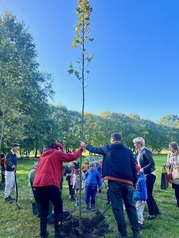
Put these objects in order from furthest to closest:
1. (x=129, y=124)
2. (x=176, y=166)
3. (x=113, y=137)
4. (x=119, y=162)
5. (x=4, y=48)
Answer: (x=129, y=124)
(x=4, y=48)
(x=176, y=166)
(x=113, y=137)
(x=119, y=162)

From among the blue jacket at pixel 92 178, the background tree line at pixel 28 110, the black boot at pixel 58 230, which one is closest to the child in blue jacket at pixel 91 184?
the blue jacket at pixel 92 178

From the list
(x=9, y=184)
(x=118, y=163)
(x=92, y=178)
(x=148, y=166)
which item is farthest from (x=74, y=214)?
(x=9, y=184)

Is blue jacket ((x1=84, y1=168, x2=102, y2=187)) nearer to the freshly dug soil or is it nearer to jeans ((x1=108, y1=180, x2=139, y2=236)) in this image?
the freshly dug soil

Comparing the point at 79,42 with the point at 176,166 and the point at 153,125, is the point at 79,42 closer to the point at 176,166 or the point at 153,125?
the point at 176,166

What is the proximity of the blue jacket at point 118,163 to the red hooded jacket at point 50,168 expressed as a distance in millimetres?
652

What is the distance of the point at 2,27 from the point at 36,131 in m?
12.6

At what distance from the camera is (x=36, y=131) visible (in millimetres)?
26422

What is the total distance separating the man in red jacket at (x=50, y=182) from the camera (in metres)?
4.63

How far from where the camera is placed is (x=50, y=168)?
4.72m

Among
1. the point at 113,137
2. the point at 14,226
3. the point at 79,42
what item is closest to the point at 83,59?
the point at 79,42

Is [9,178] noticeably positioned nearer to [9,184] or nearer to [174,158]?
[9,184]

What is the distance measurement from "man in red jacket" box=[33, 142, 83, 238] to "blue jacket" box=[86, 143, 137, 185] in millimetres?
677

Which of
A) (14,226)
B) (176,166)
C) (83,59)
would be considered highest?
(83,59)

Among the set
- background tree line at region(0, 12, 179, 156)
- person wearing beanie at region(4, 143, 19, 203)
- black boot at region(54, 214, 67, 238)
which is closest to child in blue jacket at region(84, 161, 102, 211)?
black boot at region(54, 214, 67, 238)
